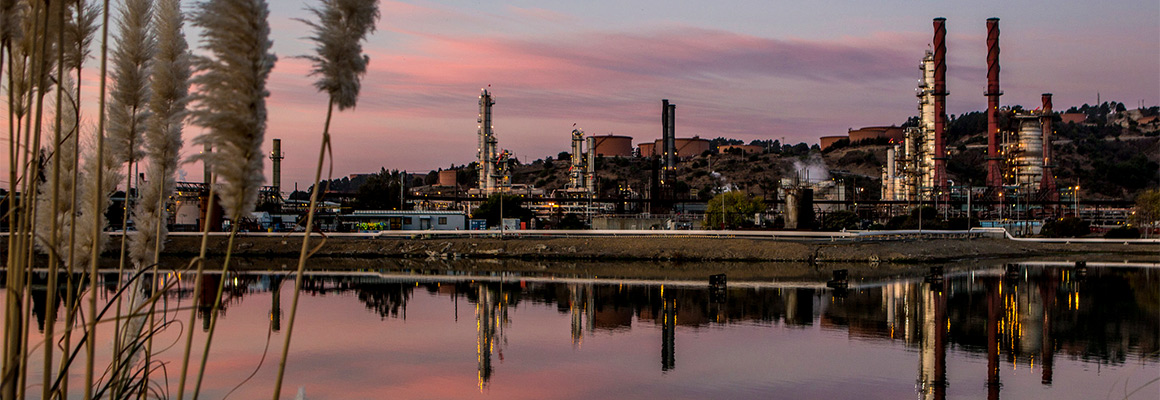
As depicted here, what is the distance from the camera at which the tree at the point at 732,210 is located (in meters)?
79.4

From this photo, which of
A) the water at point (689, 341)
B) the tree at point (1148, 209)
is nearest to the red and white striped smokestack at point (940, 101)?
the tree at point (1148, 209)

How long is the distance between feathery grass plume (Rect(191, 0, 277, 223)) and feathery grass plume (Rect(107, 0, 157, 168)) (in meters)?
1.41

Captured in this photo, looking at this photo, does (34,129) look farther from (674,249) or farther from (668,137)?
(668,137)

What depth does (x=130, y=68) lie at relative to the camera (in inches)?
162

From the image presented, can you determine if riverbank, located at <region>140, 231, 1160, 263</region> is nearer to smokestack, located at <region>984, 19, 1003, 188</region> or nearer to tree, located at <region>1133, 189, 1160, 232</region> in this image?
tree, located at <region>1133, 189, 1160, 232</region>

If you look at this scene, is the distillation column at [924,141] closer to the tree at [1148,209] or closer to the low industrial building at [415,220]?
the tree at [1148,209]

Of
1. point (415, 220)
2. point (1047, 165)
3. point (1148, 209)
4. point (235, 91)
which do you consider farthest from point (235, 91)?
point (1047, 165)

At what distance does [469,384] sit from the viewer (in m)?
15.4

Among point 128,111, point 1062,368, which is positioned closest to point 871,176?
point 1062,368

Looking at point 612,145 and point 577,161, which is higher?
point 612,145

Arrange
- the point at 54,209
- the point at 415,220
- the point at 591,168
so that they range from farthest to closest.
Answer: the point at 591,168 < the point at 415,220 < the point at 54,209

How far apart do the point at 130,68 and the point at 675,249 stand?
46370mm

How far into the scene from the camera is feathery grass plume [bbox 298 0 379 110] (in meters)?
3.02

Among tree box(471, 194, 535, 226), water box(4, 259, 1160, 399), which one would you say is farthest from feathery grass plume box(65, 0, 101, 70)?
tree box(471, 194, 535, 226)
